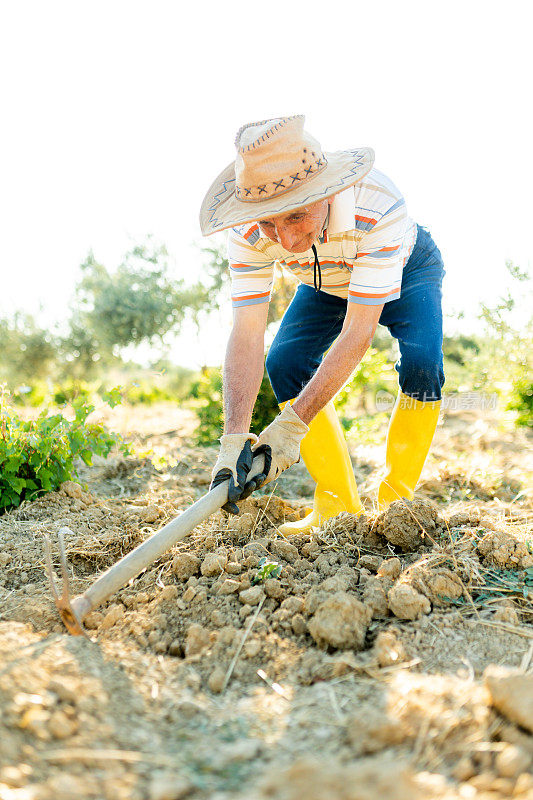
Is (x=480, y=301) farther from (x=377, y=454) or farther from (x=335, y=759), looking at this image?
(x=335, y=759)

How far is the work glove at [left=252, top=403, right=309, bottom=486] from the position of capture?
7.89 feet

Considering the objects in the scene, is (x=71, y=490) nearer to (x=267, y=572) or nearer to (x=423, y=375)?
(x=267, y=572)

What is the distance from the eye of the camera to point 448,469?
404 cm

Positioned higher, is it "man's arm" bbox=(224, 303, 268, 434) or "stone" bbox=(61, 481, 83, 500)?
"man's arm" bbox=(224, 303, 268, 434)

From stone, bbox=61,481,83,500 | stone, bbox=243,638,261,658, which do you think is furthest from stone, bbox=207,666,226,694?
stone, bbox=61,481,83,500

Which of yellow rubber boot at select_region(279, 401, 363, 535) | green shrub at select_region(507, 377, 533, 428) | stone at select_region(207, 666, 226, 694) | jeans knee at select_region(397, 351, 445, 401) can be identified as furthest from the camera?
green shrub at select_region(507, 377, 533, 428)

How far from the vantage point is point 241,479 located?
2260 mm

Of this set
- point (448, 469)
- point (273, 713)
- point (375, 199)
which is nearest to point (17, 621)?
point (273, 713)

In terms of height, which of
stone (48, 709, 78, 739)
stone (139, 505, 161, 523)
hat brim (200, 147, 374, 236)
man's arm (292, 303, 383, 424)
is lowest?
stone (139, 505, 161, 523)

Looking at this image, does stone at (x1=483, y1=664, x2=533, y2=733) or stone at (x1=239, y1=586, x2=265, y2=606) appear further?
stone at (x1=239, y1=586, x2=265, y2=606)

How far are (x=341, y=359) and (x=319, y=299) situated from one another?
0.67 m

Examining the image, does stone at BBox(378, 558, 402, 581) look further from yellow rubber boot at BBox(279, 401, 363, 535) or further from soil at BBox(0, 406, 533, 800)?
yellow rubber boot at BBox(279, 401, 363, 535)

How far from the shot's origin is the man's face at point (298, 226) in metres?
2.27

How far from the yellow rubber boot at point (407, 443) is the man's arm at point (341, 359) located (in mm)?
589
